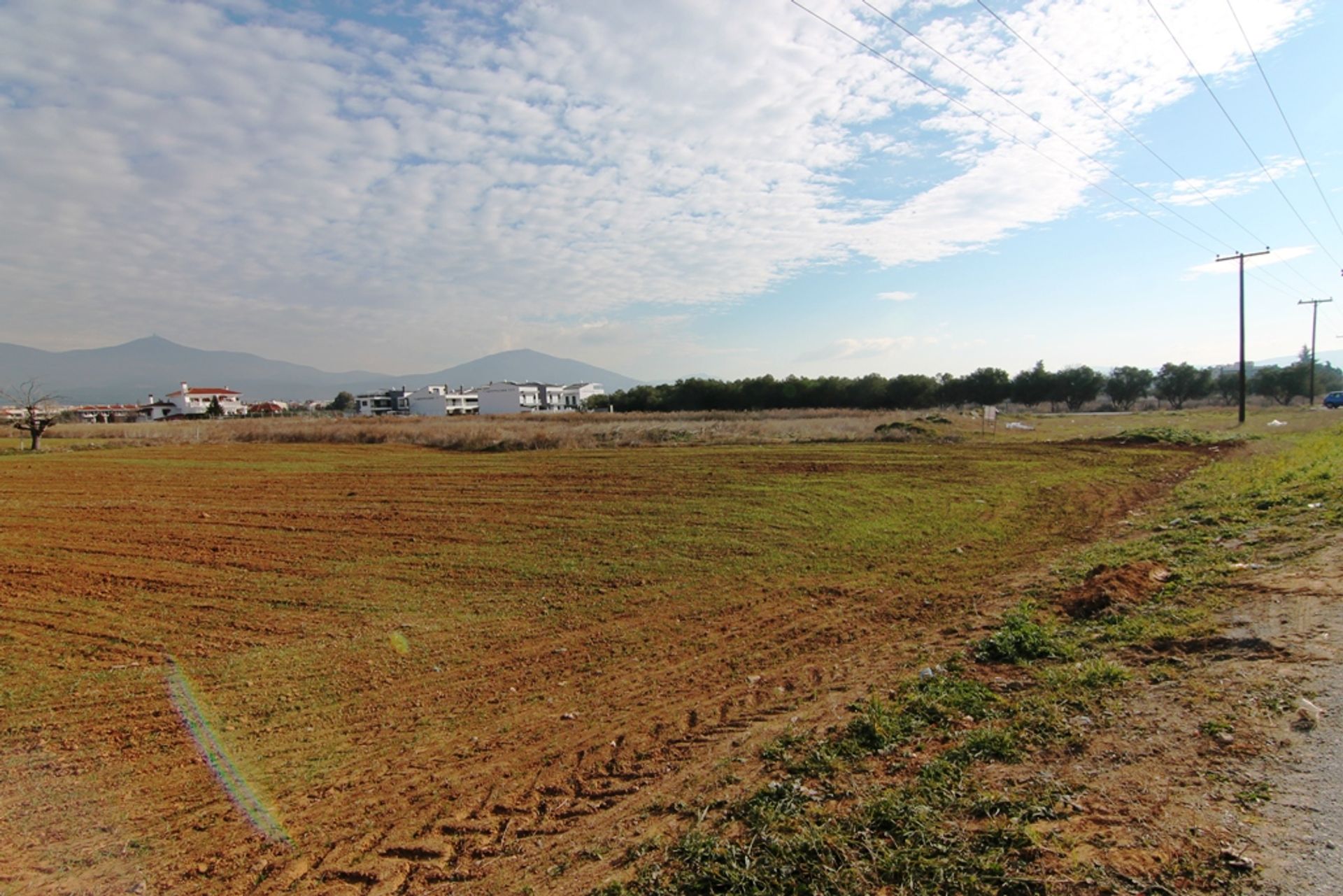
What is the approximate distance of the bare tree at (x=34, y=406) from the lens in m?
32.6

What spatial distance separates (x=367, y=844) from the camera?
13.5 feet

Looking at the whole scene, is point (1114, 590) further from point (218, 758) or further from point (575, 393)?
point (575, 393)

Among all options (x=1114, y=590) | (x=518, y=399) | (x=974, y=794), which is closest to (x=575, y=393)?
(x=518, y=399)

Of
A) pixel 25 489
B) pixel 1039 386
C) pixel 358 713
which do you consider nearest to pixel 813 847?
pixel 358 713

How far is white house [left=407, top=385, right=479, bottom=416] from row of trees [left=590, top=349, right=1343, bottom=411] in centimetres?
6222

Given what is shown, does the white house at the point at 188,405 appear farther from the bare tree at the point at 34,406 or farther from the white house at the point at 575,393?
the bare tree at the point at 34,406

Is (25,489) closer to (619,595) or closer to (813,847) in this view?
(619,595)

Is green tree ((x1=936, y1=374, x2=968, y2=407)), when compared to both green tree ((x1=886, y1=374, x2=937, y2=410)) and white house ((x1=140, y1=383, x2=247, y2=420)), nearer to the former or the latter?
green tree ((x1=886, y1=374, x2=937, y2=410))

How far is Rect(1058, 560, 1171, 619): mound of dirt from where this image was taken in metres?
6.74

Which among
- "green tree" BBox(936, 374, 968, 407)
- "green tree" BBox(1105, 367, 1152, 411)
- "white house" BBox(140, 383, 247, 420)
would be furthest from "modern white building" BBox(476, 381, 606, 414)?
"green tree" BBox(1105, 367, 1152, 411)

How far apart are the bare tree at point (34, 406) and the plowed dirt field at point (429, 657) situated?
22.6m

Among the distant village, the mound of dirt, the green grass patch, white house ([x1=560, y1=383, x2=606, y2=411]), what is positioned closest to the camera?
the green grass patch

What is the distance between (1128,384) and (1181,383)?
4.71 m

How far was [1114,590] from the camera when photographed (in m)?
6.94
